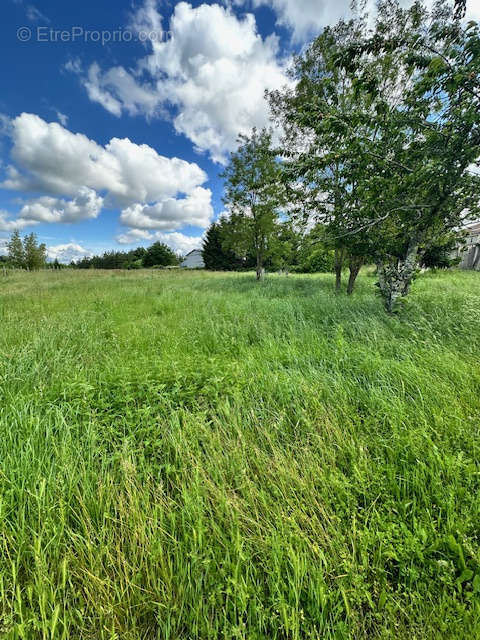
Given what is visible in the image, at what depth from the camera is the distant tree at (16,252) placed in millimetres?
32312

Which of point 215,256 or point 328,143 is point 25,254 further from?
point 328,143

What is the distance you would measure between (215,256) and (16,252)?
29.8m

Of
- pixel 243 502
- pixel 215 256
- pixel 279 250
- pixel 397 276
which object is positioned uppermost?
pixel 215 256

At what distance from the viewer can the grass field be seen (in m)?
0.98

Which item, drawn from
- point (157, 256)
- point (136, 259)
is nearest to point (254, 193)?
point (157, 256)

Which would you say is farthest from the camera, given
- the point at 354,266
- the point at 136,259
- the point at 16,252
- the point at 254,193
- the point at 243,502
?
the point at 136,259

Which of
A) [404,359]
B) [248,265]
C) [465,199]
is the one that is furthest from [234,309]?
[248,265]

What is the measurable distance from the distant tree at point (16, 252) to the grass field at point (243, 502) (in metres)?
43.5

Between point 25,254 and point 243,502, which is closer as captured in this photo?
point 243,502

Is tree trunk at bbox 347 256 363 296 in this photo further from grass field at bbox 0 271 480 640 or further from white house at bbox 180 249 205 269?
white house at bbox 180 249 205 269

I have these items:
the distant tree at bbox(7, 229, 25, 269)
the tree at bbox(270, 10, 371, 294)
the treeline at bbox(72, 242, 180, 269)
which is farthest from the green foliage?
the tree at bbox(270, 10, 371, 294)

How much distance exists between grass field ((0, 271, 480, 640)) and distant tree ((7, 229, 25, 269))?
43512 millimetres

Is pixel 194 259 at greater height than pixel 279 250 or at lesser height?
greater

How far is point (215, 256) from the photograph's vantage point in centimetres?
4003
